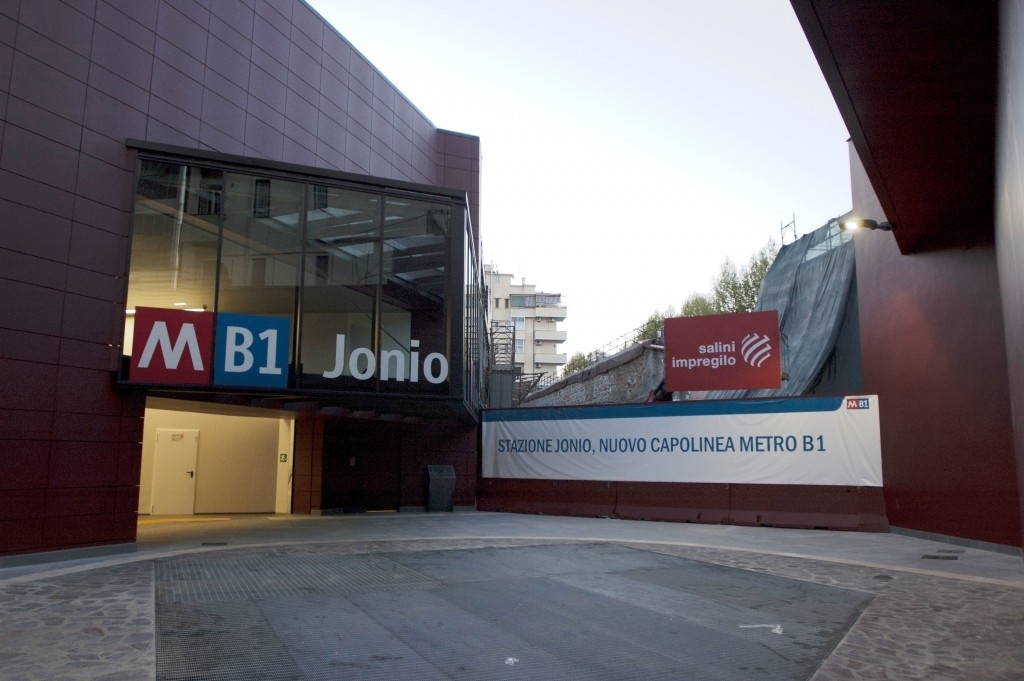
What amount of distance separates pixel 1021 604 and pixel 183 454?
17223 mm

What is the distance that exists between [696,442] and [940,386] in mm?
5596

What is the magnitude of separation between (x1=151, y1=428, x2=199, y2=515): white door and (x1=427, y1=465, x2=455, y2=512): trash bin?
5.85 meters

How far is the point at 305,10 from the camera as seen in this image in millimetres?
17234

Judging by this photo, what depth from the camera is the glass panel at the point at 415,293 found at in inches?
547

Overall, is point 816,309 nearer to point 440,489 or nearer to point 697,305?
point 440,489

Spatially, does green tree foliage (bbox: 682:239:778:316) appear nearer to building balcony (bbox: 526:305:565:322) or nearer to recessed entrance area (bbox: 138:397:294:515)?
recessed entrance area (bbox: 138:397:294:515)

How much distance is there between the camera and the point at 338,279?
44.8 ft

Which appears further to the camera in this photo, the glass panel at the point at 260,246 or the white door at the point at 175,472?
the white door at the point at 175,472

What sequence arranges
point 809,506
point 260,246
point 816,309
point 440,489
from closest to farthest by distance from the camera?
1. point 260,246
2. point 809,506
3. point 440,489
4. point 816,309

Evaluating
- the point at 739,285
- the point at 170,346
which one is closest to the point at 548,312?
the point at 739,285

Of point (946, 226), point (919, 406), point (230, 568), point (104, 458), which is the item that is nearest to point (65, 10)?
point (104, 458)

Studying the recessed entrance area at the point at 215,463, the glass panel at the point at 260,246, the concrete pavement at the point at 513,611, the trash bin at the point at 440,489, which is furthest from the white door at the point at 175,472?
the glass panel at the point at 260,246

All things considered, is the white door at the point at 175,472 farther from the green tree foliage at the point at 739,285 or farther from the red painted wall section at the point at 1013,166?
the green tree foliage at the point at 739,285

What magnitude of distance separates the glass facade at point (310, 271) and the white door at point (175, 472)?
24.5ft
